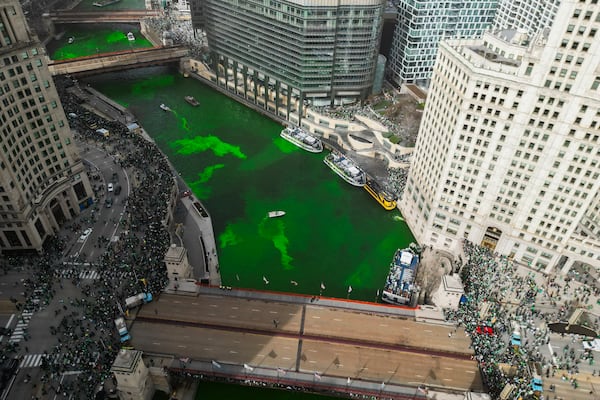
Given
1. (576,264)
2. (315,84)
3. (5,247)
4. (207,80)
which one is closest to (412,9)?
(315,84)

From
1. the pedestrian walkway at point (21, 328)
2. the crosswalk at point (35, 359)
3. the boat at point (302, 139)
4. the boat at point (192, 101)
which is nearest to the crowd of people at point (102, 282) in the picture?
the crosswalk at point (35, 359)

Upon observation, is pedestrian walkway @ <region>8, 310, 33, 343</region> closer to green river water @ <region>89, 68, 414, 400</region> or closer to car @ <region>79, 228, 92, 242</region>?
car @ <region>79, 228, 92, 242</region>

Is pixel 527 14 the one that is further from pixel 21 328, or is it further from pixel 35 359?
pixel 35 359

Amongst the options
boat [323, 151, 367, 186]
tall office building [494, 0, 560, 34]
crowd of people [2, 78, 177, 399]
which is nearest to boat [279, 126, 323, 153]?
boat [323, 151, 367, 186]

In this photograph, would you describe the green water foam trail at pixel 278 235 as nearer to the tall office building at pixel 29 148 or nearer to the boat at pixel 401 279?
the boat at pixel 401 279

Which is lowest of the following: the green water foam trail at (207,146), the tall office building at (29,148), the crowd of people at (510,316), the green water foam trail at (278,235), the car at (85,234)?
the green water foam trail at (278,235)

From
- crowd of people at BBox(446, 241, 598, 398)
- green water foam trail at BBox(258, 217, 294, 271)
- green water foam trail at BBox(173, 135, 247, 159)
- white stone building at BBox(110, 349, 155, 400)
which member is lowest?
green water foam trail at BBox(258, 217, 294, 271)
